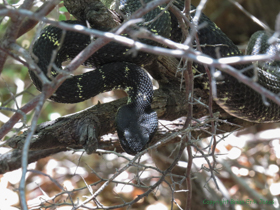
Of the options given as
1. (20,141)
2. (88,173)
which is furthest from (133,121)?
(88,173)

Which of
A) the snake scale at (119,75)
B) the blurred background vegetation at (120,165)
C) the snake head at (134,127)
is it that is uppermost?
the snake scale at (119,75)

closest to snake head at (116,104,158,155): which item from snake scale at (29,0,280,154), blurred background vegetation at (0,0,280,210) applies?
snake scale at (29,0,280,154)

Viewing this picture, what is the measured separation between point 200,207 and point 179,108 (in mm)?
2138

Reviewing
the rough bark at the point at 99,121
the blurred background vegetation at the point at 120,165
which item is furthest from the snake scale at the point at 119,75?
the blurred background vegetation at the point at 120,165

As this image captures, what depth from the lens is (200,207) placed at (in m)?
5.22

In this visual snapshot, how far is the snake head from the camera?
3457 millimetres

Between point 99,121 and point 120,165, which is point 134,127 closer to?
point 99,121

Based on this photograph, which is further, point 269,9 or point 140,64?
point 269,9

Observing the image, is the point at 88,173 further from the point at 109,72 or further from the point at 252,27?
the point at 252,27

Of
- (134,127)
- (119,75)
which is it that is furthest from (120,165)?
(119,75)

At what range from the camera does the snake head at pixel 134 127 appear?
346 cm

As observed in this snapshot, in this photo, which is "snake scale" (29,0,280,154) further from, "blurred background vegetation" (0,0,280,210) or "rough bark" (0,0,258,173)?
"blurred background vegetation" (0,0,280,210)

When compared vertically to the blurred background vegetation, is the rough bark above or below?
above

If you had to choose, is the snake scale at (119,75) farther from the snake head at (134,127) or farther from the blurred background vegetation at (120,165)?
the blurred background vegetation at (120,165)
